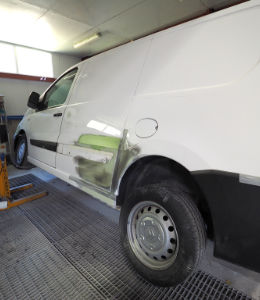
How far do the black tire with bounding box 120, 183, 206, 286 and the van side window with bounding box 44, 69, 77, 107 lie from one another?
5.94 ft

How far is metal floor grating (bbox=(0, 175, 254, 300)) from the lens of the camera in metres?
1.38

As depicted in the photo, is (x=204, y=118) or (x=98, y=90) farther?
(x=98, y=90)

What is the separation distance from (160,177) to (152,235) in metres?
0.41

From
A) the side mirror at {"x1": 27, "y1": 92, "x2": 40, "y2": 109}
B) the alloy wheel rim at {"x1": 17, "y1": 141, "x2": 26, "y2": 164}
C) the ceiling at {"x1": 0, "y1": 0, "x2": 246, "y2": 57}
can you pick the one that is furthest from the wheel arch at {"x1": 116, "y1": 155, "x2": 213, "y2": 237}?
the ceiling at {"x1": 0, "y1": 0, "x2": 246, "y2": 57}

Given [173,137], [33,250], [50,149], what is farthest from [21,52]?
[173,137]

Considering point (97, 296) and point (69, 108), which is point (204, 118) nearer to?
point (97, 296)

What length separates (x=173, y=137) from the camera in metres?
1.20

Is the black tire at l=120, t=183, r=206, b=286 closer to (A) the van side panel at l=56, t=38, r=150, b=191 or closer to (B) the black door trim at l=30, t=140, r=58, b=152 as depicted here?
(A) the van side panel at l=56, t=38, r=150, b=191

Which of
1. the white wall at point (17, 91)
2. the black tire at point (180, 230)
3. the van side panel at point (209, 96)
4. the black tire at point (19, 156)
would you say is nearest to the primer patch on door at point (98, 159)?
the van side panel at point (209, 96)

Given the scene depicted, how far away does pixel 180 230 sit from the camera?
1172mm

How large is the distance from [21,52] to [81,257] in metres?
6.69

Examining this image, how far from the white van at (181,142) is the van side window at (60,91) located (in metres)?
0.68

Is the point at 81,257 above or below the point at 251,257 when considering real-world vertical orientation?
below

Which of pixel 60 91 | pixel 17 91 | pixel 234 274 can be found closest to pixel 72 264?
pixel 234 274
